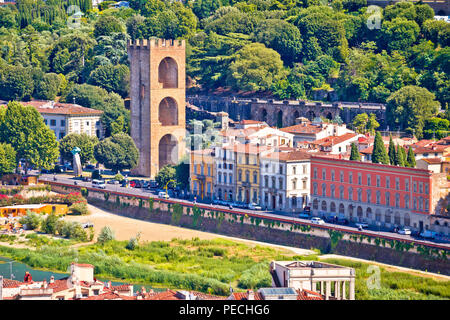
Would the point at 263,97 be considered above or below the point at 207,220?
above

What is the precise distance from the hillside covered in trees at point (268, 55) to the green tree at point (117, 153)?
29.5ft

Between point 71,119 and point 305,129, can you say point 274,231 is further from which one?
point 71,119

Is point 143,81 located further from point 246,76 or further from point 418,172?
point 418,172

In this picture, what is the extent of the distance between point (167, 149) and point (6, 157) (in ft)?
40.1

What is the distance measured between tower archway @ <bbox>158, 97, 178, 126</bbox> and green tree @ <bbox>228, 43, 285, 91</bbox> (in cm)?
1194

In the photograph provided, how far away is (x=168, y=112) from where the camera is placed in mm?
82188

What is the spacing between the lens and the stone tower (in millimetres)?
79500

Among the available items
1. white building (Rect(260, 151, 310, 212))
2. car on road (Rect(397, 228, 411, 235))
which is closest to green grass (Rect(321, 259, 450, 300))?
car on road (Rect(397, 228, 411, 235))

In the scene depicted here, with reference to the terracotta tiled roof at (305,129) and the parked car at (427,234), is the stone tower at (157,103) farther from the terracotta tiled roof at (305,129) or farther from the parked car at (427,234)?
the parked car at (427,234)

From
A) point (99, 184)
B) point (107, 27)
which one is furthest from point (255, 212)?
point (107, 27)

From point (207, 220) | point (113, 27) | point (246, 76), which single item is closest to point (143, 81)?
point (246, 76)

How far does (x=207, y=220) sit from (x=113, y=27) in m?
49.5

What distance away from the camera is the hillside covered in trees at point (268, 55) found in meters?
82.4

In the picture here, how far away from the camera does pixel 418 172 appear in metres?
53.8
